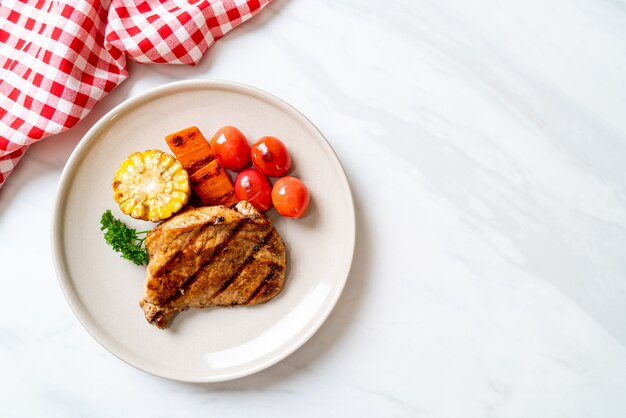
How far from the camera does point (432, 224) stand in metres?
3.54

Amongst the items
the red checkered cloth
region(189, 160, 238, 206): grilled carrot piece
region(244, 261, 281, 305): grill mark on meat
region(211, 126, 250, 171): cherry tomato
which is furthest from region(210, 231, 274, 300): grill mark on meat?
the red checkered cloth

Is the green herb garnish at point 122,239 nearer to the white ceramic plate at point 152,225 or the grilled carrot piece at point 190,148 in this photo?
the white ceramic plate at point 152,225

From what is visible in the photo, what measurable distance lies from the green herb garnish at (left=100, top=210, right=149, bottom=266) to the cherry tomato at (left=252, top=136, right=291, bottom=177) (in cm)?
87

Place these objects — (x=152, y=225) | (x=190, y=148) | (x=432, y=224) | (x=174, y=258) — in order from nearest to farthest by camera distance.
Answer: (x=174, y=258) < (x=190, y=148) < (x=152, y=225) < (x=432, y=224)

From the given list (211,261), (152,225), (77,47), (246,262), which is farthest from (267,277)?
(77,47)

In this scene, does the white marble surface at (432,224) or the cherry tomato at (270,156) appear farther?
the white marble surface at (432,224)

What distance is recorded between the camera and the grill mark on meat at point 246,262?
10.6 ft

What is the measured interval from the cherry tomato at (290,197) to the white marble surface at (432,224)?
0.45 meters

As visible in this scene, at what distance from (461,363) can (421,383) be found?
31 centimetres

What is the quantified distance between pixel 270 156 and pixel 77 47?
4.69ft

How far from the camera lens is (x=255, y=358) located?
11.0 ft

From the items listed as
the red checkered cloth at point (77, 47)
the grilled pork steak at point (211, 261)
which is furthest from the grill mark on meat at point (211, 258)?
the red checkered cloth at point (77, 47)

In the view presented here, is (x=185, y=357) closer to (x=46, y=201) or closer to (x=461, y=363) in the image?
(x=46, y=201)

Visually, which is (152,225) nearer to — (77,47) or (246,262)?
(246,262)
